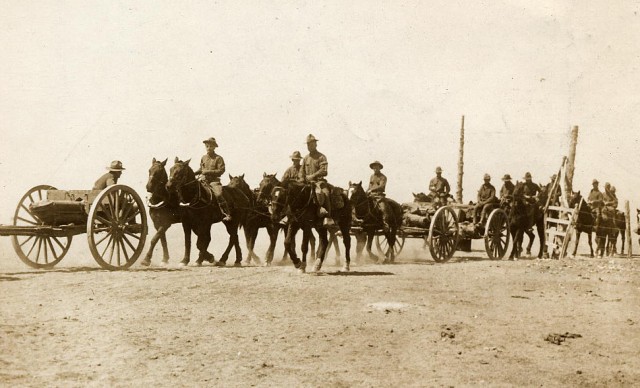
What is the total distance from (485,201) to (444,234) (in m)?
1.92

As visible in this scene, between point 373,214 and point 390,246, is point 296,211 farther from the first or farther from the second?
point 390,246

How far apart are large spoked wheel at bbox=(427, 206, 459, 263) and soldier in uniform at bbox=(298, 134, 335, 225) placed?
496 cm

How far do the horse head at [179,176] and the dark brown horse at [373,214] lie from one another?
13.8 feet

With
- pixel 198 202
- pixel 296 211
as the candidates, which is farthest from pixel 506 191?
pixel 198 202

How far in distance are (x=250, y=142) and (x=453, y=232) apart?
179ft

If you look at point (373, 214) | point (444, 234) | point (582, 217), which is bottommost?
point (444, 234)

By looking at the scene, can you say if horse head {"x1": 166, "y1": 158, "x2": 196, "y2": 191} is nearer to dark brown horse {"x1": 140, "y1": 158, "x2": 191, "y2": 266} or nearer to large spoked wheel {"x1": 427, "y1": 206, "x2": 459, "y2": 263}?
dark brown horse {"x1": 140, "y1": 158, "x2": 191, "y2": 266}

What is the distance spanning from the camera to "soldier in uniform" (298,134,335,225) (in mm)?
14203

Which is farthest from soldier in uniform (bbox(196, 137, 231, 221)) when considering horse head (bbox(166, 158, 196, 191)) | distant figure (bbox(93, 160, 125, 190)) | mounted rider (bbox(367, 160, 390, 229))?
mounted rider (bbox(367, 160, 390, 229))

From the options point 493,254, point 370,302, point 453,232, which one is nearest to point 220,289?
point 370,302

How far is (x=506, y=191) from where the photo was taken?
2148cm

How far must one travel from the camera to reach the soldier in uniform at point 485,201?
19984 mm

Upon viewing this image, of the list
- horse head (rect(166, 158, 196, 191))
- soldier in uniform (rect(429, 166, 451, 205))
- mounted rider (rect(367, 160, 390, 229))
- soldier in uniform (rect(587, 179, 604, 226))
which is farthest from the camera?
soldier in uniform (rect(587, 179, 604, 226))

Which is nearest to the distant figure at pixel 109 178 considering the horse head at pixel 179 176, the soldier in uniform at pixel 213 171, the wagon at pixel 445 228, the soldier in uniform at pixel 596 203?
the horse head at pixel 179 176
